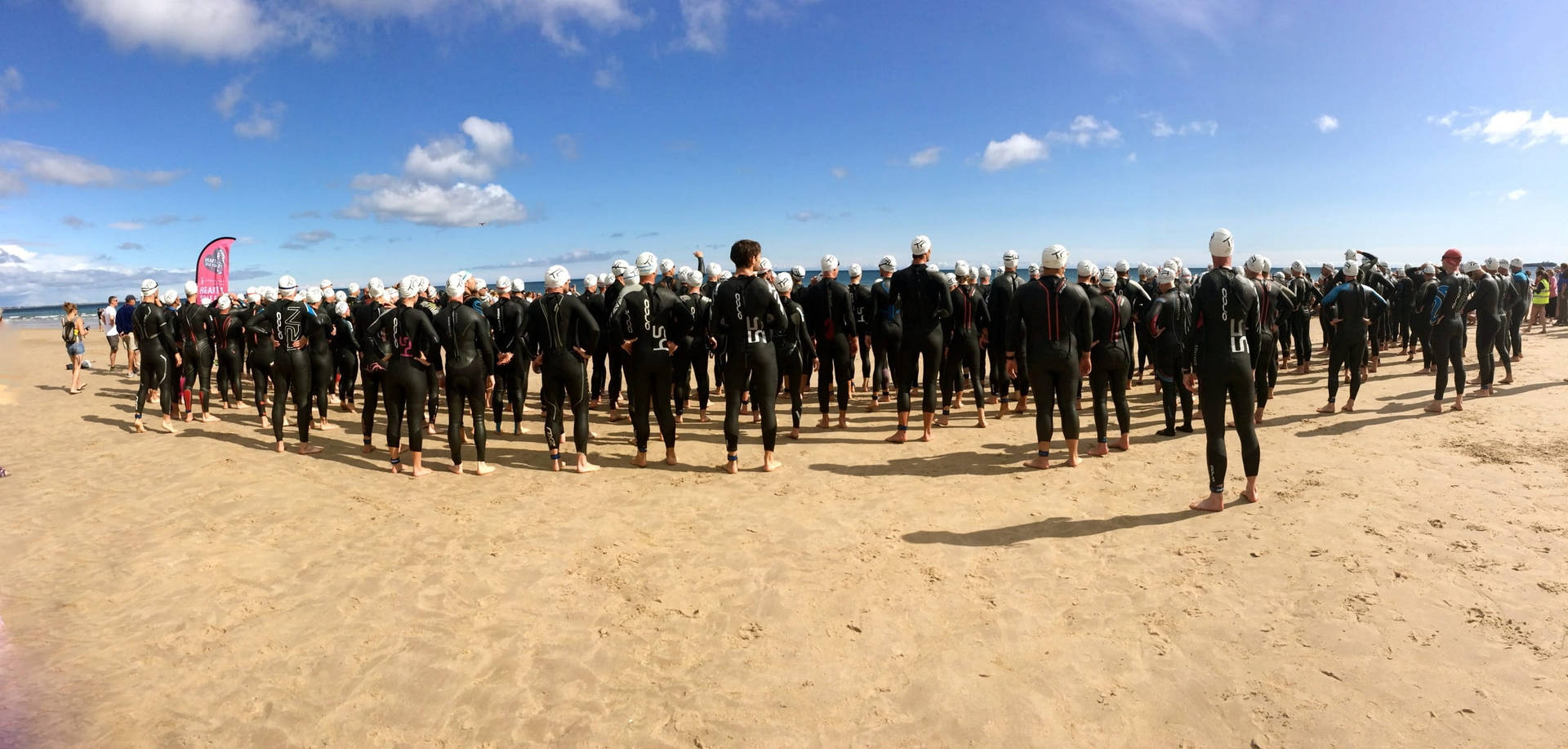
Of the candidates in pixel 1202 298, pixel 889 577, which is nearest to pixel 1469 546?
pixel 1202 298

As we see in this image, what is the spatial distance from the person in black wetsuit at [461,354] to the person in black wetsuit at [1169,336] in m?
8.34

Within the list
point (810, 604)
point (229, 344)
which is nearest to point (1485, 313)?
point (810, 604)

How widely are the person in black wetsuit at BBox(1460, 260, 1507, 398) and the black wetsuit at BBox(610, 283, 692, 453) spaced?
11640mm

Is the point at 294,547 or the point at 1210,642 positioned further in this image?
the point at 294,547

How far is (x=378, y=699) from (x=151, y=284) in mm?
10729

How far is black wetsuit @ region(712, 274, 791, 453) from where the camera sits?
24.6 ft

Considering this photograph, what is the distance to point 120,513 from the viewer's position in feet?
22.9

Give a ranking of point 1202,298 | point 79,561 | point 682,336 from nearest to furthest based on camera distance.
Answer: point 79,561 < point 1202,298 < point 682,336

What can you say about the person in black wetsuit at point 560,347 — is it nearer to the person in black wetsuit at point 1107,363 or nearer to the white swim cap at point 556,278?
the white swim cap at point 556,278

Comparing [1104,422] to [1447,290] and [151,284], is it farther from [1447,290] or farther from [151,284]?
[151,284]

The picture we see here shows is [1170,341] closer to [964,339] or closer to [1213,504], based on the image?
[964,339]

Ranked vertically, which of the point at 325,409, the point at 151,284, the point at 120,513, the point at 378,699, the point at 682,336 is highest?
the point at 151,284

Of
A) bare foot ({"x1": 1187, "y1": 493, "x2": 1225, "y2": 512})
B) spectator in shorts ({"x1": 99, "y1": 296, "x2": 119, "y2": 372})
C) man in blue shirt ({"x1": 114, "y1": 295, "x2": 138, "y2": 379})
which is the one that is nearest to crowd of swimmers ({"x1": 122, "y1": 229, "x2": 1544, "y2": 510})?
bare foot ({"x1": 1187, "y1": 493, "x2": 1225, "y2": 512})

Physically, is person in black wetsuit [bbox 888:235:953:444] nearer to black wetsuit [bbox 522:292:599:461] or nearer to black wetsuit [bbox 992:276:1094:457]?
black wetsuit [bbox 992:276:1094:457]
